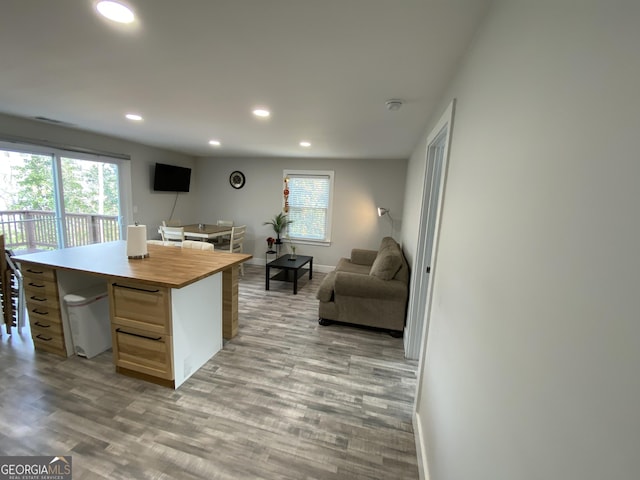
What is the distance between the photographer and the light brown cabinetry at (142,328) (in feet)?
6.38

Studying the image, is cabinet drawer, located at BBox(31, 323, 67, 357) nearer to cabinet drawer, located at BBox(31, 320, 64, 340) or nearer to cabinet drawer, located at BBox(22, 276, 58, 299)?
cabinet drawer, located at BBox(31, 320, 64, 340)

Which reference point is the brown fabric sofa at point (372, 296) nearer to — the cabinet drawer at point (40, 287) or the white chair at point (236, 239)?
the white chair at point (236, 239)

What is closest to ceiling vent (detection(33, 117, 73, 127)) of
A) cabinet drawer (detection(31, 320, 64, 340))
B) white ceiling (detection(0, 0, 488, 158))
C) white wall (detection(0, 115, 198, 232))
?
white wall (detection(0, 115, 198, 232))

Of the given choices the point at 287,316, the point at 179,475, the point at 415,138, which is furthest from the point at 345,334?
the point at 415,138

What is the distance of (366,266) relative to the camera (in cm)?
438

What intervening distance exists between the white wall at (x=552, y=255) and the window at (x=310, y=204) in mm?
4220

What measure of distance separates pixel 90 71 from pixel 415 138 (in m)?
3.00

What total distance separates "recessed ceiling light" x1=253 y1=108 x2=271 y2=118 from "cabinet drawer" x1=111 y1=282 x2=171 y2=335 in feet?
5.47

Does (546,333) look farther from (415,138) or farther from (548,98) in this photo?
(415,138)

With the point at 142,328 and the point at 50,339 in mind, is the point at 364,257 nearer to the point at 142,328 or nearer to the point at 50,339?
the point at 142,328

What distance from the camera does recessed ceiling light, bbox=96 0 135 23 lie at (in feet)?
3.58

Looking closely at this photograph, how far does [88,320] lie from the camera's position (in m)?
2.37

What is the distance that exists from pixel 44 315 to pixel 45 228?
175cm

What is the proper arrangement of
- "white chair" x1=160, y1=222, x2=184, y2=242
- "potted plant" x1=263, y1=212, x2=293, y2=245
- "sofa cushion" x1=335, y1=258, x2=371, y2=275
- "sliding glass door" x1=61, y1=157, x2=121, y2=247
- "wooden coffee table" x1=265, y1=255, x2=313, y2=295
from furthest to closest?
"potted plant" x1=263, y1=212, x2=293, y2=245, "white chair" x1=160, y1=222, x2=184, y2=242, "wooden coffee table" x1=265, y1=255, x2=313, y2=295, "sofa cushion" x1=335, y1=258, x2=371, y2=275, "sliding glass door" x1=61, y1=157, x2=121, y2=247
